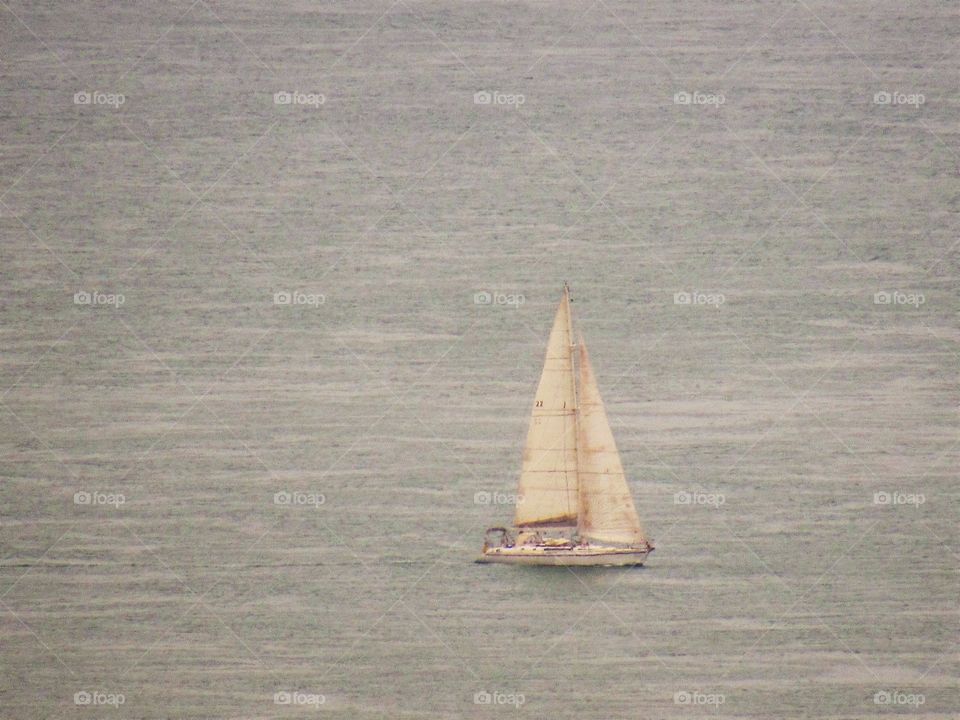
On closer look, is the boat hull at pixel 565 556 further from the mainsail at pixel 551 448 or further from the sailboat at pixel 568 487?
the mainsail at pixel 551 448

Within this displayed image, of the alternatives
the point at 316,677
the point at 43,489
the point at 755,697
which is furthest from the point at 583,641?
the point at 43,489

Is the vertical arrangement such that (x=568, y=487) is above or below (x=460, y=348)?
below

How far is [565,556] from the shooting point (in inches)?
185

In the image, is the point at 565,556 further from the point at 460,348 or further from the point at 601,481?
the point at 460,348

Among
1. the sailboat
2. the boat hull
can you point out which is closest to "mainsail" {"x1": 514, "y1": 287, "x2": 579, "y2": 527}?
the sailboat

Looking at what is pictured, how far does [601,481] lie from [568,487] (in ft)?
0.51

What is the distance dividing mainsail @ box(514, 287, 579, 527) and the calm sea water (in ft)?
0.29

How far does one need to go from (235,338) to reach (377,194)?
945 millimetres

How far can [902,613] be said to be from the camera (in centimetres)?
467

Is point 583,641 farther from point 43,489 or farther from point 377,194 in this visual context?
point 43,489

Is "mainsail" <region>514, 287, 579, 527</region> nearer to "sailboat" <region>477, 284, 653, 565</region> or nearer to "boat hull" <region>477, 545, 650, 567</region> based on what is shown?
"sailboat" <region>477, 284, 653, 565</region>

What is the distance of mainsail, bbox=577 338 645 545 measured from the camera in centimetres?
469

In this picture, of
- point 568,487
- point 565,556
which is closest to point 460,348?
point 568,487

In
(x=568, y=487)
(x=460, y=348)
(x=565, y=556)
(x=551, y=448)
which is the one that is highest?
(x=460, y=348)
